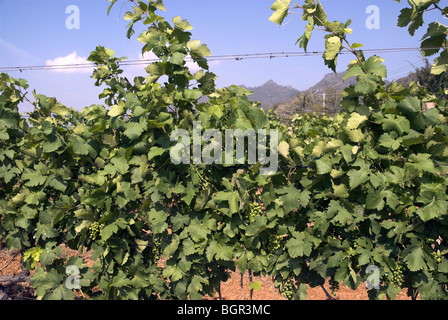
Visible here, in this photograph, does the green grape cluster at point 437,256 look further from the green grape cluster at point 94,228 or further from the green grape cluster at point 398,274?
the green grape cluster at point 94,228

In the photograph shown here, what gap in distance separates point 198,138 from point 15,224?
2.25 metres

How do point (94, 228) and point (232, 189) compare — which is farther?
point (94, 228)

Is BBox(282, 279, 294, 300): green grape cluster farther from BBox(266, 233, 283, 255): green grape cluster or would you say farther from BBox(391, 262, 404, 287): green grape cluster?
BBox(391, 262, 404, 287): green grape cluster

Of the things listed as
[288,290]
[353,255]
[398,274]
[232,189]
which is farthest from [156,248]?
[398,274]

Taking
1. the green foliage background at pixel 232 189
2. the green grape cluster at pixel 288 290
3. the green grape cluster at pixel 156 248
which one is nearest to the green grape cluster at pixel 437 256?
the green foliage background at pixel 232 189

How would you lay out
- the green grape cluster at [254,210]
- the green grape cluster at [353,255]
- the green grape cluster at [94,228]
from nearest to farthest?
the green grape cluster at [353,255] < the green grape cluster at [254,210] < the green grape cluster at [94,228]

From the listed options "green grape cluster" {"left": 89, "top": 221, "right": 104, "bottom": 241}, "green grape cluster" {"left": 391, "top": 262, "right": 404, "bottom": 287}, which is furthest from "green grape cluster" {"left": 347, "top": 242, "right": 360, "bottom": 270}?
"green grape cluster" {"left": 89, "top": 221, "right": 104, "bottom": 241}

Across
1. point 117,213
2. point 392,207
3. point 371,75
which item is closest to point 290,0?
point 371,75

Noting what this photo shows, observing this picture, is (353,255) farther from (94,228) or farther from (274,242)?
(94,228)

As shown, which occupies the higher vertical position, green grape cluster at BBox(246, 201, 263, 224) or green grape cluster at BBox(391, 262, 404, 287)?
green grape cluster at BBox(246, 201, 263, 224)

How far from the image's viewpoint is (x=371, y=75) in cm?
234

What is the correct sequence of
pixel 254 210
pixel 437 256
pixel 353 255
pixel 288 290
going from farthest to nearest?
pixel 288 290 → pixel 254 210 → pixel 353 255 → pixel 437 256

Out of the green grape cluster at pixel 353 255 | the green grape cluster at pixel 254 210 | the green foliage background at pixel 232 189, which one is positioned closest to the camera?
the green foliage background at pixel 232 189
